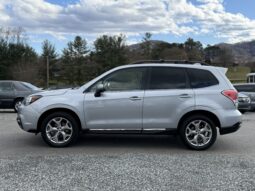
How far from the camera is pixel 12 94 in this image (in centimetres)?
1783

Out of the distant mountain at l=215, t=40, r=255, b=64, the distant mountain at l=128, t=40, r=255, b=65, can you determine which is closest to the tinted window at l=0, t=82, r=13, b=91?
the distant mountain at l=128, t=40, r=255, b=65

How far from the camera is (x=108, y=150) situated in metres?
8.29

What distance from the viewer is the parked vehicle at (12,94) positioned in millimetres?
17781

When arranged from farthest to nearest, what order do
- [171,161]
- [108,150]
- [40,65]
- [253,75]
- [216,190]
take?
[40,65] → [253,75] → [108,150] → [171,161] → [216,190]

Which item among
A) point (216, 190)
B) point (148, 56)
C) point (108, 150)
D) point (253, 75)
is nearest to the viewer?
point (216, 190)

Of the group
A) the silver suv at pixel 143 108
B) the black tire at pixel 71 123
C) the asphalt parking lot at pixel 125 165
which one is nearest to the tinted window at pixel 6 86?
the asphalt parking lot at pixel 125 165

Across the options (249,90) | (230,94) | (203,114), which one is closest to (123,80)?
(203,114)

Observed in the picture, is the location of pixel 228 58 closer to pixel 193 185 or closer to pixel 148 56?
pixel 148 56

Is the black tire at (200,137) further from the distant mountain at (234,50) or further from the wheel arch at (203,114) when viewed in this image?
the distant mountain at (234,50)

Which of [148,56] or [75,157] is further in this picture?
[148,56]

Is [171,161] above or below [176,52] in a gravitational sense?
below

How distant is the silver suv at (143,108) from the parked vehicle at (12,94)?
9.59 metres

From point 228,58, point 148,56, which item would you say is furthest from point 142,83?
point 228,58

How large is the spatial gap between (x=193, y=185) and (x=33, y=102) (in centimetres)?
417
